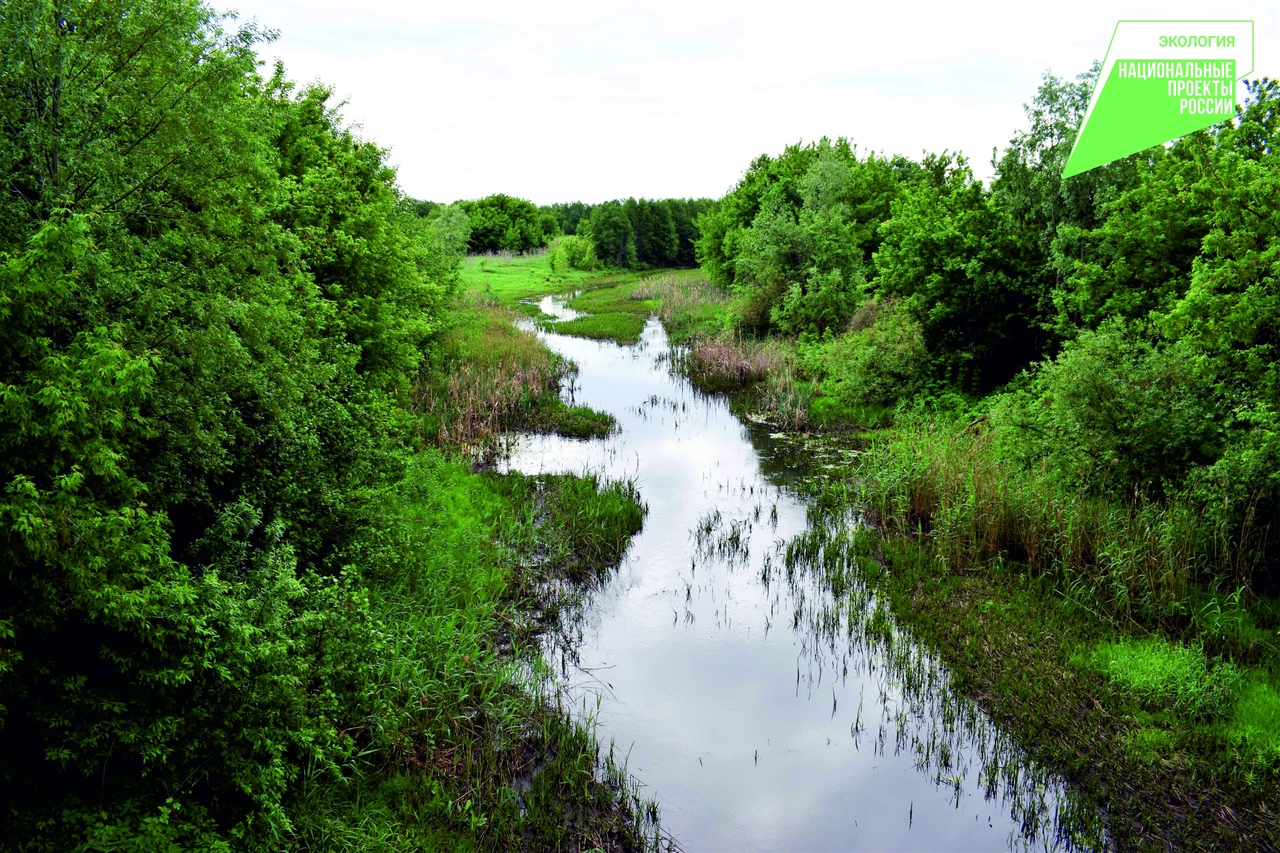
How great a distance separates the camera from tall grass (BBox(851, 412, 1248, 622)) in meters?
7.66

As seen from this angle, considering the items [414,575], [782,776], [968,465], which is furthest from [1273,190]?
[414,575]

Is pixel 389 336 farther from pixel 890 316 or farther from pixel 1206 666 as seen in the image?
pixel 890 316

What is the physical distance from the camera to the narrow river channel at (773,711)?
18.5 ft

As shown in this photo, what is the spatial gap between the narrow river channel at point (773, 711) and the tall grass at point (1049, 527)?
5.33 ft

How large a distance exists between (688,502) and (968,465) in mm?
4544

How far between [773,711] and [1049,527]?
14.5ft

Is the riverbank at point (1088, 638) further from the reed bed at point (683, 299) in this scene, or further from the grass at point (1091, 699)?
the reed bed at point (683, 299)

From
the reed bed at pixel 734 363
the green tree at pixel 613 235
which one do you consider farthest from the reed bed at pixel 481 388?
the green tree at pixel 613 235

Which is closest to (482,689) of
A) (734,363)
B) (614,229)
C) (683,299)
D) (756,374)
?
(756,374)

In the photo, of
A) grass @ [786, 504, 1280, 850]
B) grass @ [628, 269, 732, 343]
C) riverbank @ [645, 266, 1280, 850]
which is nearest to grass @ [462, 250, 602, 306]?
grass @ [628, 269, 732, 343]

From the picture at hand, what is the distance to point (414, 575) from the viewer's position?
7.66 m

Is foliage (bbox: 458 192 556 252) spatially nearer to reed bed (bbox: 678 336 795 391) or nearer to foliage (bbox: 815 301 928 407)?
reed bed (bbox: 678 336 795 391)

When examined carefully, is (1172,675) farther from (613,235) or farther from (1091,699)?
(613,235)

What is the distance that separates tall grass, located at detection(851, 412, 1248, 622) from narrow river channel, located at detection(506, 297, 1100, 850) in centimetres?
163
